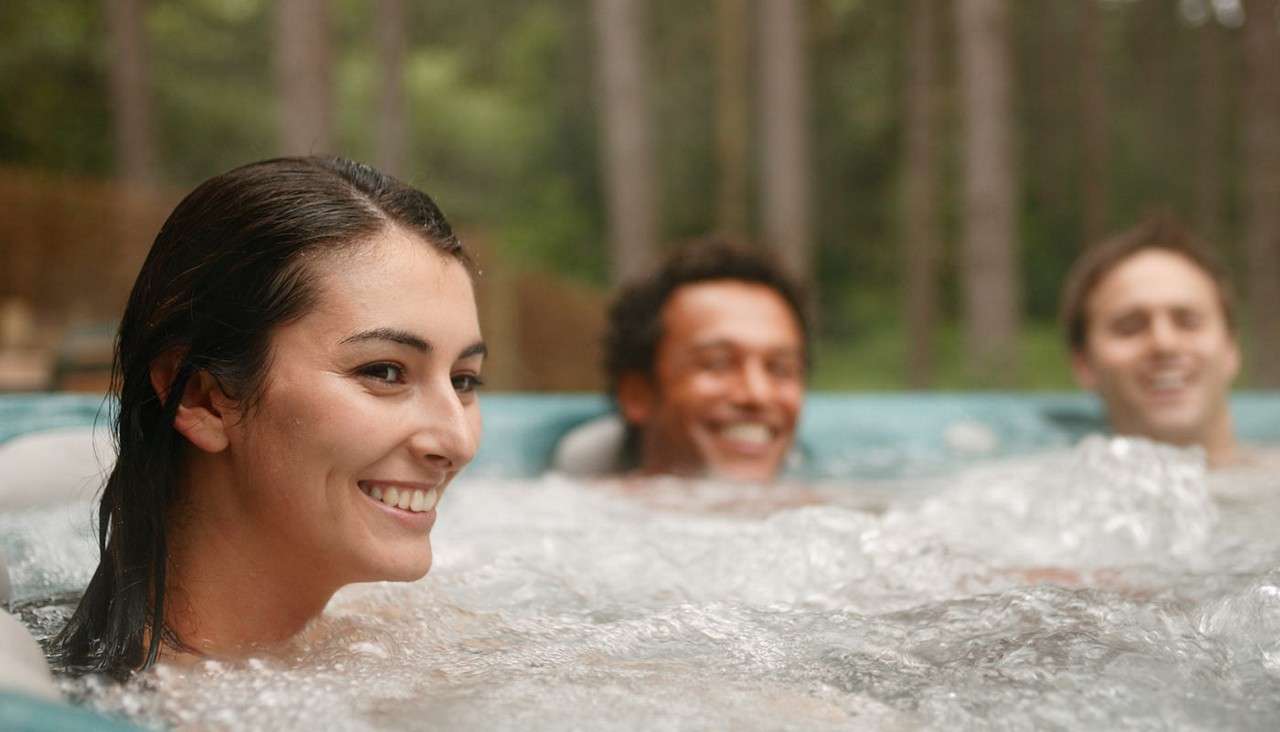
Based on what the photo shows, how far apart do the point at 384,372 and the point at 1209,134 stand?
14.6 metres

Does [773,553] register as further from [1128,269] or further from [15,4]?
[15,4]

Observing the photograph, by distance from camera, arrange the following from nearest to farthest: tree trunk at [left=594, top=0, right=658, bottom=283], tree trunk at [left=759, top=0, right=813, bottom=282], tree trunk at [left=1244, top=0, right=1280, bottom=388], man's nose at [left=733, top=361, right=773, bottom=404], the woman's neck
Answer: the woman's neck
man's nose at [left=733, top=361, right=773, bottom=404]
tree trunk at [left=1244, top=0, right=1280, bottom=388]
tree trunk at [left=594, top=0, right=658, bottom=283]
tree trunk at [left=759, top=0, right=813, bottom=282]

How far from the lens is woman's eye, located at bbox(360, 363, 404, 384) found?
1.47 meters

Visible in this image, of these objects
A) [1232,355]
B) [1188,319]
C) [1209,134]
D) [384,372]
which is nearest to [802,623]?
[384,372]

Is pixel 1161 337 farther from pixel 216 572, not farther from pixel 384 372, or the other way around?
pixel 216 572

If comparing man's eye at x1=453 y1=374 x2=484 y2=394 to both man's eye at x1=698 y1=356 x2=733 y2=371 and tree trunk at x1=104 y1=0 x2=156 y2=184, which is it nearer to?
man's eye at x1=698 y1=356 x2=733 y2=371

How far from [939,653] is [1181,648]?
315 mm

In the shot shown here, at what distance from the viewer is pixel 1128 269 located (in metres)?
3.64

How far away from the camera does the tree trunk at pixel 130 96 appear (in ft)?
33.3

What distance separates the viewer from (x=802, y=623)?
182 cm

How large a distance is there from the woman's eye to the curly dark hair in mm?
2006

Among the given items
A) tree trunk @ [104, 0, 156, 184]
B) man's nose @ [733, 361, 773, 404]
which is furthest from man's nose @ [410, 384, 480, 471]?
tree trunk @ [104, 0, 156, 184]

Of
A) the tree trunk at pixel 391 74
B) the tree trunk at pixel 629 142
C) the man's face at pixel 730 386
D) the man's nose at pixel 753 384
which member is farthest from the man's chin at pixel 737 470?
the tree trunk at pixel 391 74

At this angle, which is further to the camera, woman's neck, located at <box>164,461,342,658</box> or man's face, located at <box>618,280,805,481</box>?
Result: man's face, located at <box>618,280,805,481</box>
